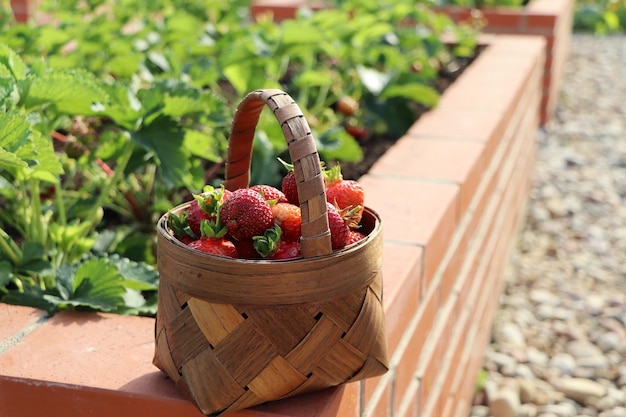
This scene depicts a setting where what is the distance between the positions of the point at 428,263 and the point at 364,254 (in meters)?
0.63

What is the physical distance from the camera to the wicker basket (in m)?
0.98

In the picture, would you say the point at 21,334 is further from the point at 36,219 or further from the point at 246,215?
the point at 246,215

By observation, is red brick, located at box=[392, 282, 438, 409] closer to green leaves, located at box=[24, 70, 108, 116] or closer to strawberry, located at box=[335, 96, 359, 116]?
green leaves, located at box=[24, 70, 108, 116]

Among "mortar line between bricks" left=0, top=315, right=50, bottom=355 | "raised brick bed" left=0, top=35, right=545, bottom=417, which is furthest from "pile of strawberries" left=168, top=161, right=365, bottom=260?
"mortar line between bricks" left=0, top=315, right=50, bottom=355

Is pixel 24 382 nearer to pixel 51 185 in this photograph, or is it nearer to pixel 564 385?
pixel 51 185

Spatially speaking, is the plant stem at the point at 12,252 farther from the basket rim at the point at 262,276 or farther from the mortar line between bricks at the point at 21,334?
the basket rim at the point at 262,276

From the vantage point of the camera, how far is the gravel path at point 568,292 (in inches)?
92.6

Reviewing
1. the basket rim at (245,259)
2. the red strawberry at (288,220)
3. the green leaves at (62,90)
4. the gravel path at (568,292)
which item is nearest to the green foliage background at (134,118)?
the green leaves at (62,90)

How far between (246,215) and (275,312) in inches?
4.6

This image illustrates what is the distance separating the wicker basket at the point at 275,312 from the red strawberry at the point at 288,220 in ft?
0.23

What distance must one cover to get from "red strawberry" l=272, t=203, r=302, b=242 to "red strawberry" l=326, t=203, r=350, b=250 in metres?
0.04

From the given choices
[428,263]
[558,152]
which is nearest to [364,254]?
[428,263]

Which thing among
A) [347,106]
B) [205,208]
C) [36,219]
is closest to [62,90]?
[36,219]

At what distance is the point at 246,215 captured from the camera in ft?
3.34
